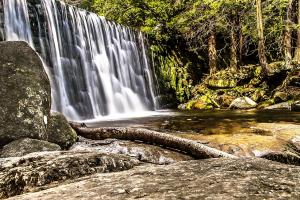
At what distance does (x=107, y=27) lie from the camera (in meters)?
18.9

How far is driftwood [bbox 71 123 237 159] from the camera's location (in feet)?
17.1

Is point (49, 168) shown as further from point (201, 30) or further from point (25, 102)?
point (201, 30)

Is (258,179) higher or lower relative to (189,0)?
lower

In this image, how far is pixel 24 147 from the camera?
5.65 metres

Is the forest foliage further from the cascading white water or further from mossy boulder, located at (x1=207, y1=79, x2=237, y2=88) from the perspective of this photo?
the cascading white water

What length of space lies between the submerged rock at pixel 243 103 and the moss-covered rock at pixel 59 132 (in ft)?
38.1

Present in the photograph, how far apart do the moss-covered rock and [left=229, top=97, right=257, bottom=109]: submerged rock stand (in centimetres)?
1163

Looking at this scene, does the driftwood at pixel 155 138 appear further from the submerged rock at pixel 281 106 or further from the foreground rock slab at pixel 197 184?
the submerged rock at pixel 281 106

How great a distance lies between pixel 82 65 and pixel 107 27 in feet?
12.0

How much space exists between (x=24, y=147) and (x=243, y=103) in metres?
13.5

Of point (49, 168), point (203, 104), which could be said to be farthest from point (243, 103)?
point (49, 168)

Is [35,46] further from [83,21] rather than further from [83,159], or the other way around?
[83,159]

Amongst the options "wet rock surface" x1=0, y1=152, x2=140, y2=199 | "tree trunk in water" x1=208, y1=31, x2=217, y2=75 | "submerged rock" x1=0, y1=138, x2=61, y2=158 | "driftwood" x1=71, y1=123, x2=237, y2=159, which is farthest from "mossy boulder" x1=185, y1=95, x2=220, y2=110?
"wet rock surface" x1=0, y1=152, x2=140, y2=199

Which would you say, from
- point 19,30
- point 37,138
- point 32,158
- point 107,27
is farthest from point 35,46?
point 32,158
